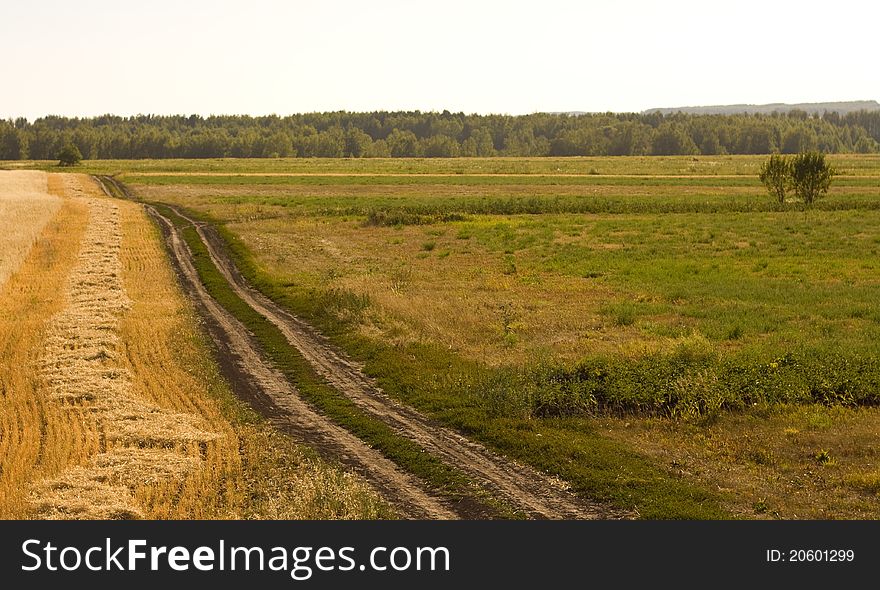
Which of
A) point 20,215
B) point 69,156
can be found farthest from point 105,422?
point 69,156

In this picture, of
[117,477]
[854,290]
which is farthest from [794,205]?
[117,477]

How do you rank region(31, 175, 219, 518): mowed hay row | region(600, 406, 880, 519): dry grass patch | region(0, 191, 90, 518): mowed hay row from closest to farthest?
region(600, 406, 880, 519): dry grass patch
region(31, 175, 219, 518): mowed hay row
region(0, 191, 90, 518): mowed hay row

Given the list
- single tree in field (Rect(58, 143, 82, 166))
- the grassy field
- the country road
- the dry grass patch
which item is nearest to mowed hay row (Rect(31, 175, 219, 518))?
the country road

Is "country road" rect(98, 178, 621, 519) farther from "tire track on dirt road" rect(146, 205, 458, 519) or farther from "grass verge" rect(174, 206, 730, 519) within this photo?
"grass verge" rect(174, 206, 730, 519)

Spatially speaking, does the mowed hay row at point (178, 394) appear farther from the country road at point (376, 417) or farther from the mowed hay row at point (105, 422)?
the country road at point (376, 417)

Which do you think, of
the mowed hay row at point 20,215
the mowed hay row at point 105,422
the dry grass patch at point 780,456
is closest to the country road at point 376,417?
the mowed hay row at point 105,422

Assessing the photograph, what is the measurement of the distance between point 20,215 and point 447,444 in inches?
2137

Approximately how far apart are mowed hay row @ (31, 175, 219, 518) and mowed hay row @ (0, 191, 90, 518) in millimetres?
191

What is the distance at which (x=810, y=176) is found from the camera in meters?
62.5

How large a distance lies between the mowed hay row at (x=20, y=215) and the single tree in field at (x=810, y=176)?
4664cm

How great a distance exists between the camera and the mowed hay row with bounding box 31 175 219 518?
1396 centimetres

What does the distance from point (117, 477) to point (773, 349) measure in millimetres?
14673

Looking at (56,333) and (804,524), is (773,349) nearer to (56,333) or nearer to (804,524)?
(804,524)

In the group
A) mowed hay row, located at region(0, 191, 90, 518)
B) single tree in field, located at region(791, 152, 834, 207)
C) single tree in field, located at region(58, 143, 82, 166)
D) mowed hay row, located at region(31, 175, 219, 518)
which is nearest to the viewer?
mowed hay row, located at region(31, 175, 219, 518)
